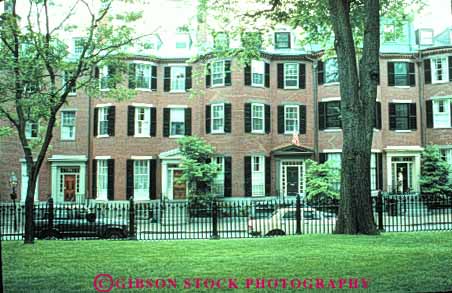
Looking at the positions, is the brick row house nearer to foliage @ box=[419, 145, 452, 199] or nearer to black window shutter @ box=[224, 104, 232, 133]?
black window shutter @ box=[224, 104, 232, 133]

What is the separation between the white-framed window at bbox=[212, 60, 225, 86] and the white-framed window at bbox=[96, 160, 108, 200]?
30.4 ft

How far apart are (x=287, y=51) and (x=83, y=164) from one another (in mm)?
16468

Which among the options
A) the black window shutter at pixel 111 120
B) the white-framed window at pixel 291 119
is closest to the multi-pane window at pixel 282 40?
the white-framed window at pixel 291 119

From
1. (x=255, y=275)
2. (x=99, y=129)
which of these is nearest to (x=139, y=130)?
(x=99, y=129)

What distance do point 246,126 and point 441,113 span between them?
14.1m

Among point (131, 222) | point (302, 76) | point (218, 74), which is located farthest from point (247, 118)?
point (131, 222)

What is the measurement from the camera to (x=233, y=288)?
6926 millimetres

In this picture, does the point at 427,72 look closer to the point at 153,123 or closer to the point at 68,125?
the point at 153,123

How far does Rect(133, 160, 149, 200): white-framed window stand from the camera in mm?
32156

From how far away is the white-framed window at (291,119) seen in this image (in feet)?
108

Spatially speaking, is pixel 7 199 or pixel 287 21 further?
pixel 7 199

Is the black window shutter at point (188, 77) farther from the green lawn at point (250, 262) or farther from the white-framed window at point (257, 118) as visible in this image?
the green lawn at point (250, 262)

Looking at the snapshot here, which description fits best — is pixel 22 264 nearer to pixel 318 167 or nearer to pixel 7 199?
pixel 318 167

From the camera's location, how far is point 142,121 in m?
33.0
